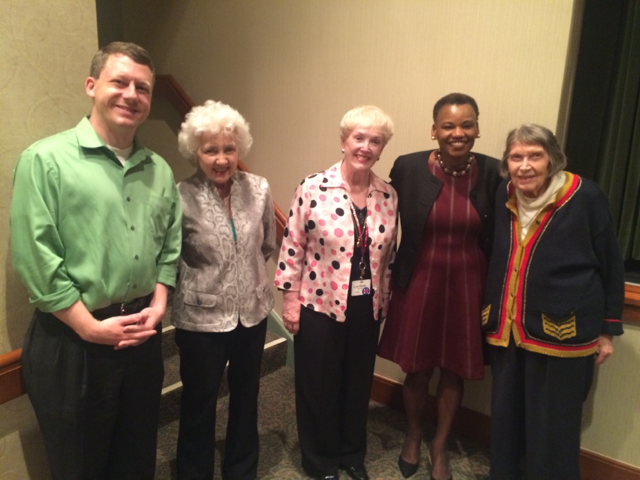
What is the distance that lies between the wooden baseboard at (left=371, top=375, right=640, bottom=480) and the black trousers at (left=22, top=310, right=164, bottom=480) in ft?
4.54

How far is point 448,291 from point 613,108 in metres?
1.07

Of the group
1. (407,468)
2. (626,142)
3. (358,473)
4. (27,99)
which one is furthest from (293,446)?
(626,142)

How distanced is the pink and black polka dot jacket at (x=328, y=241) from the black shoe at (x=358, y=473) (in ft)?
2.33

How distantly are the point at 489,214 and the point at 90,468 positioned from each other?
5.10 ft

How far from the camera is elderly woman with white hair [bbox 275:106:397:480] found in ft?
5.26

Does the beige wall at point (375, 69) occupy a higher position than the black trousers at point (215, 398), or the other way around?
the beige wall at point (375, 69)

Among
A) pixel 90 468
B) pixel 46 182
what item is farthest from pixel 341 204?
pixel 90 468

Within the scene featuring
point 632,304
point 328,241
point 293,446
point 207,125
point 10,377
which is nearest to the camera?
point 10,377

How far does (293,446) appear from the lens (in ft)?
6.86

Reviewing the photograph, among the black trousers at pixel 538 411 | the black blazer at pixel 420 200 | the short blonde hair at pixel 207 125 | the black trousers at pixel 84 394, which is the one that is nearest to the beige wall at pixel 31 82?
the black trousers at pixel 84 394

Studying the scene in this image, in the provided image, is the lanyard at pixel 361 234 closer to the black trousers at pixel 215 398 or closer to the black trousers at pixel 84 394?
the black trousers at pixel 215 398

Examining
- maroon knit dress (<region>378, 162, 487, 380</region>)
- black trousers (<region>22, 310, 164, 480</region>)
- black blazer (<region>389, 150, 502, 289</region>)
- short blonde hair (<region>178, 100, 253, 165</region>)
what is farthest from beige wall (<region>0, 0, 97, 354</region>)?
maroon knit dress (<region>378, 162, 487, 380</region>)

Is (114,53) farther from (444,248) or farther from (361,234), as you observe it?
(444,248)

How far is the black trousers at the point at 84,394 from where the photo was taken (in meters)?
1.24
